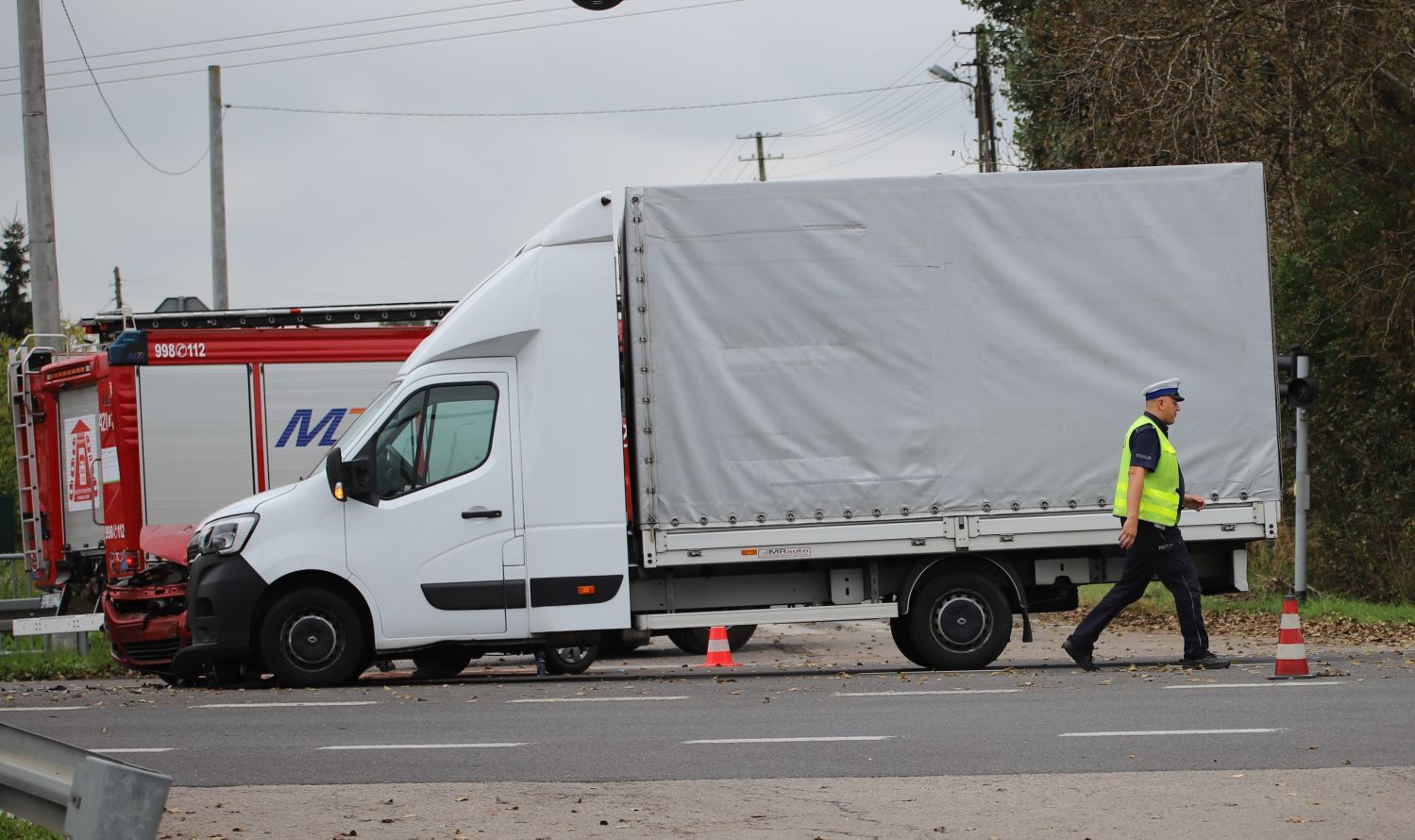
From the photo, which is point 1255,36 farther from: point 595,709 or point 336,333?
point 595,709

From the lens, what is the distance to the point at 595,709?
1074 cm

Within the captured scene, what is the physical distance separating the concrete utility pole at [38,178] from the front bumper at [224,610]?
6.60 meters

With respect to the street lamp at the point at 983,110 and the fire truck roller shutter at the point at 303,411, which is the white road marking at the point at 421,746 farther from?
the street lamp at the point at 983,110

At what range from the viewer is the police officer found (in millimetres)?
11859

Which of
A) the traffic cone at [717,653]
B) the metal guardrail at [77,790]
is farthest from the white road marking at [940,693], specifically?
the metal guardrail at [77,790]

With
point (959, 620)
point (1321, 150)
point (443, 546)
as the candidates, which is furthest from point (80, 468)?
point (1321, 150)

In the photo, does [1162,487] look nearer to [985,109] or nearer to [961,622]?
[961,622]

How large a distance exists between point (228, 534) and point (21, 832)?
19.5 ft

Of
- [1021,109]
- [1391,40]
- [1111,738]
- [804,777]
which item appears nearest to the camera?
[804,777]

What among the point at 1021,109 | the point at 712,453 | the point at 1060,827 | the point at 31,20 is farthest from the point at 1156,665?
the point at 1021,109

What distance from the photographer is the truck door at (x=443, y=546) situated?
40.9 ft

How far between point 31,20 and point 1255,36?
41.7 ft

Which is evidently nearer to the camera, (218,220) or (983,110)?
(218,220)

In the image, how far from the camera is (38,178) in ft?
60.7
